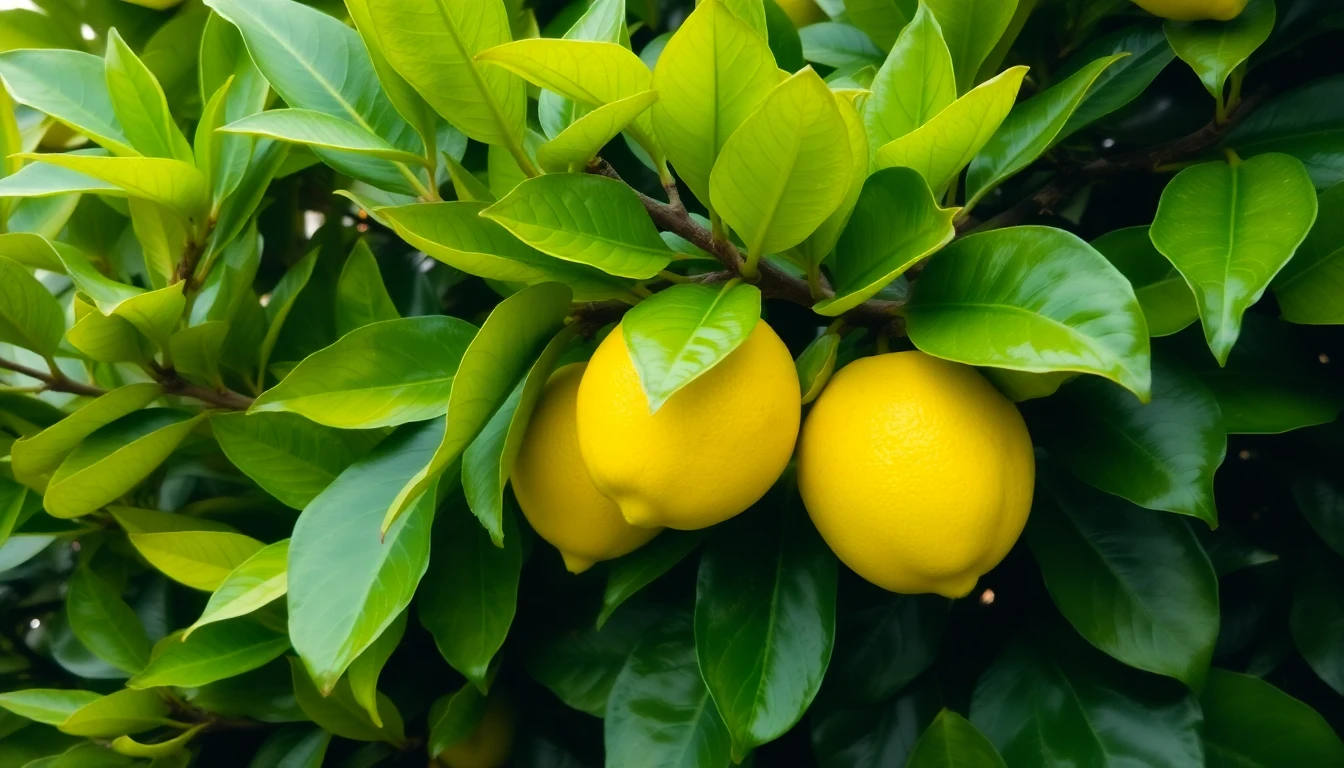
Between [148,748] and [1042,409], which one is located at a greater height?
[1042,409]

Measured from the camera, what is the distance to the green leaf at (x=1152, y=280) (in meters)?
0.56

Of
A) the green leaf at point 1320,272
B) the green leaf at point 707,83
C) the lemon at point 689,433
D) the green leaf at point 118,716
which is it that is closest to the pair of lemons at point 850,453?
the lemon at point 689,433

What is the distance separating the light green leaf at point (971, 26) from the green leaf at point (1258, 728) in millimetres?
473

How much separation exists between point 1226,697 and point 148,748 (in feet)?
2.74

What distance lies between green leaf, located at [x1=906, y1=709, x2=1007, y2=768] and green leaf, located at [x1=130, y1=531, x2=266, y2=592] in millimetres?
522

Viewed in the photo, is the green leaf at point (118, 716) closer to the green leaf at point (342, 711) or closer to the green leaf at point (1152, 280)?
the green leaf at point (342, 711)

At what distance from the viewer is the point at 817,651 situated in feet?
1.99

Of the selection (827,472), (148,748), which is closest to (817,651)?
(827,472)

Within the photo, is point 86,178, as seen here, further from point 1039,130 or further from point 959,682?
point 959,682

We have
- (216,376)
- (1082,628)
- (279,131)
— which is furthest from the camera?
(216,376)

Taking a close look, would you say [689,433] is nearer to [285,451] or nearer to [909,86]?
[909,86]

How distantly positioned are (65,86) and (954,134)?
659 millimetres

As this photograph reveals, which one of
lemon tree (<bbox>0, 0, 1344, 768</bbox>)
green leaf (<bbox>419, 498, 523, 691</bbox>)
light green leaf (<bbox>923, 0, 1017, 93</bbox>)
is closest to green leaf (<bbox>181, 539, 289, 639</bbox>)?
lemon tree (<bbox>0, 0, 1344, 768</bbox>)

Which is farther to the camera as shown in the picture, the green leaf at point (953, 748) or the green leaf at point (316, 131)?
the green leaf at point (953, 748)
